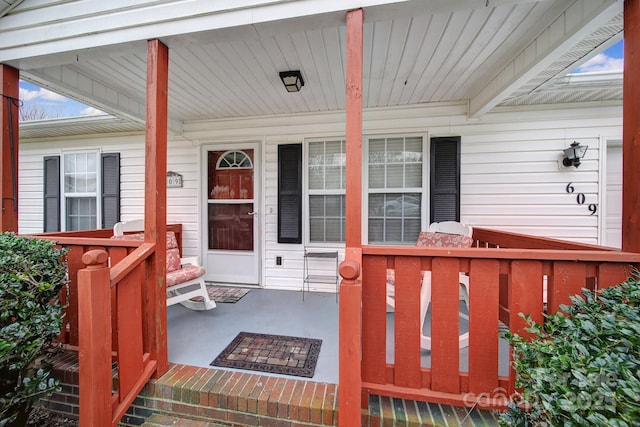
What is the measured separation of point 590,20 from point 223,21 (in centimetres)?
235

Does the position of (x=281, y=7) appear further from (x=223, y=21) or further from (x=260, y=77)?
(x=260, y=77)

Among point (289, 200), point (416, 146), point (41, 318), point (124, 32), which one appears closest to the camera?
point (41, 318)

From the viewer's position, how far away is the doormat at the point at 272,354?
1790mm

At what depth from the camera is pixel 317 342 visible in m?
2.15

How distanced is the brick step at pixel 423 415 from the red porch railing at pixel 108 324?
1.39 meters

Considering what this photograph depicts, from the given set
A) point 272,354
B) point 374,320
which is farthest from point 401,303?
point 272,354

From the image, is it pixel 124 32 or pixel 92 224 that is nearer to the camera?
pixel 124 32

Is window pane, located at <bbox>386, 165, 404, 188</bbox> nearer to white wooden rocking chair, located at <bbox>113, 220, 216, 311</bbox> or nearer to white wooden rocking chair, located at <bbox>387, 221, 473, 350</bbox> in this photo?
white wooden rocking chair, located at <bbox>387, 221, 473, 350</bbox>

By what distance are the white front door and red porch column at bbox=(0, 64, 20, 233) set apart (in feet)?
6.38

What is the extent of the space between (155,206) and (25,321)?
36.5 inches

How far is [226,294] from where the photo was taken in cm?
338

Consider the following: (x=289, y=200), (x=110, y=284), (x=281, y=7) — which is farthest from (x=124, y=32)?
(x=289, y=200)

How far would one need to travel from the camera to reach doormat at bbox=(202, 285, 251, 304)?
3155 millimetres

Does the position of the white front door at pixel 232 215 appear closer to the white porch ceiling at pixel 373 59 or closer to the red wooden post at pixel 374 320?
the white porch ceiling at pixel 373 59
